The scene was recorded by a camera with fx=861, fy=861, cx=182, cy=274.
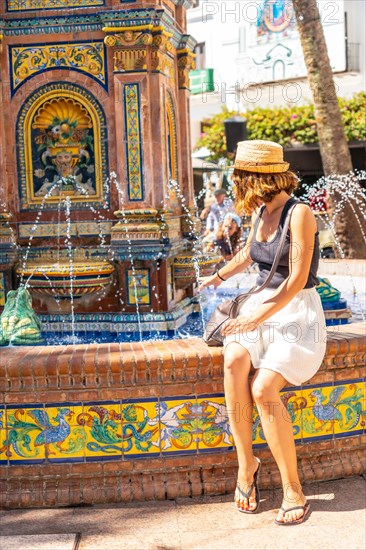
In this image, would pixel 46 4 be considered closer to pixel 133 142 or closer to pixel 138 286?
pixel 133 142

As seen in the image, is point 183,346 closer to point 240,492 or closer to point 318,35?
point 240,492

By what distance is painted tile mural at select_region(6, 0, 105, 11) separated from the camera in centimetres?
679

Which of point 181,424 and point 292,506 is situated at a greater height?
point 181,424

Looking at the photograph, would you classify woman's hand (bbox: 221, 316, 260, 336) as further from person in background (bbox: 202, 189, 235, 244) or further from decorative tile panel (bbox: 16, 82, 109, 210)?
person in background (bbox: 202, 189, 235, 244)

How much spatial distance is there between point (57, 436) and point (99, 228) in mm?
2817

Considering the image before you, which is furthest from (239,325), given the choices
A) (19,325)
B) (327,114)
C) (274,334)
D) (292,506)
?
(327,114)

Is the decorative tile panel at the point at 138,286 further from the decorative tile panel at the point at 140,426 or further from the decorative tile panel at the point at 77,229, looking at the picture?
the decorative tile panel at the point at 140,426

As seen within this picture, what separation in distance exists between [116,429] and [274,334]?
3.25 feet

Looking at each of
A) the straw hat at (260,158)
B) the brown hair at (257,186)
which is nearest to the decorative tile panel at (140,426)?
the brown hair at (257,186)

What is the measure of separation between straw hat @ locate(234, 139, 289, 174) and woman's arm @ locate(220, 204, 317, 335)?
0.28 m

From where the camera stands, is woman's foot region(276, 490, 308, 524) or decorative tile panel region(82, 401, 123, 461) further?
decorative tile panel region(82, 401, 123, 461)

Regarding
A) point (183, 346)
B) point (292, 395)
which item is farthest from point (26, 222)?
point (292, 395)

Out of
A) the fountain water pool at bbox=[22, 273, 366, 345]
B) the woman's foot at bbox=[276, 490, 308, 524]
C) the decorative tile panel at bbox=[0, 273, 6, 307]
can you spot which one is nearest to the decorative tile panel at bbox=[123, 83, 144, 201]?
the fountain water pool at bbox=[22, 273, 366, 345]

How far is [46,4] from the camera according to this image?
682 centimetres
